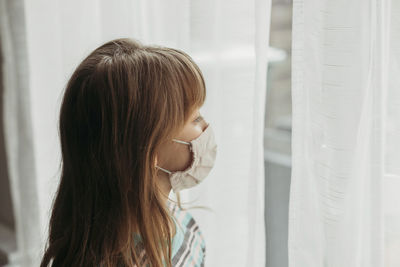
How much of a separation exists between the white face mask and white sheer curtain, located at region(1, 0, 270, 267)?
0.43 ft

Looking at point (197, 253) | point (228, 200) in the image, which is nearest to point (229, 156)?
point (228, 200)

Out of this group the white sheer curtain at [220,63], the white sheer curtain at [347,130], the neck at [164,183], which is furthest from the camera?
the white sheer curtain at [220,63]

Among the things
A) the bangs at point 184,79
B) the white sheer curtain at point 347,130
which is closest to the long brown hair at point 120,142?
the bangs at point 184,79

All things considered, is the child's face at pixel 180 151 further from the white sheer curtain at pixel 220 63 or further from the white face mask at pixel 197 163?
the white sheer curtain at pixel 220 63

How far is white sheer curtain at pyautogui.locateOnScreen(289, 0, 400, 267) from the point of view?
0.81m

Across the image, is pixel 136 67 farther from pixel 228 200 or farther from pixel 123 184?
pixel 228 200

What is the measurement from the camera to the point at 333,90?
33.6 inches

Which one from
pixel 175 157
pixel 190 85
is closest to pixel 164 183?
pixel 175 157

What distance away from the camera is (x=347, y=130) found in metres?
0.85

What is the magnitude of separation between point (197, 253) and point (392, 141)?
45cm

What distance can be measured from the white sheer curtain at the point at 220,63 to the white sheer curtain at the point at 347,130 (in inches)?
4.6

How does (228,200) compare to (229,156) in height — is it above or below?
below

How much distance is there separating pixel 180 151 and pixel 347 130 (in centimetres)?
31

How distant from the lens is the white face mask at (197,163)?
2.93ft
